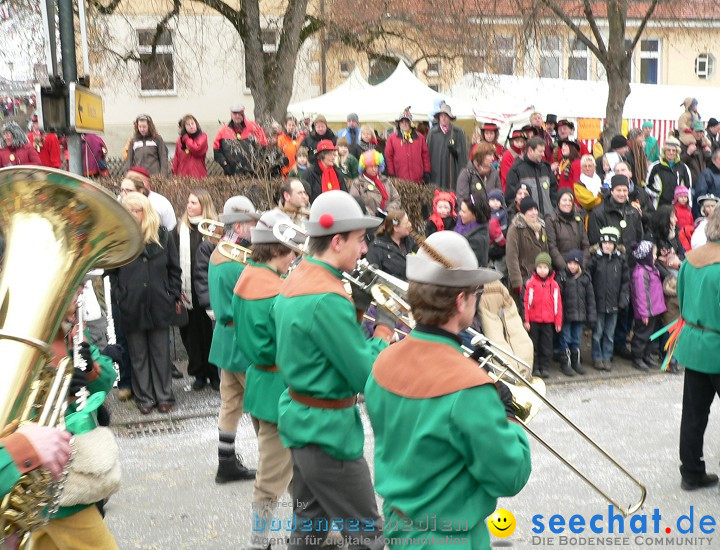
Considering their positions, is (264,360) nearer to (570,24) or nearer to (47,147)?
(47,147)

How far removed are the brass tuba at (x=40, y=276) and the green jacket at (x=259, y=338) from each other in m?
1.52

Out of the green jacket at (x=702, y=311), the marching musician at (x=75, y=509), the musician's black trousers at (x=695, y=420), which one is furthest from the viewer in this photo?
the musician's black trousers at (x=695, y=420)

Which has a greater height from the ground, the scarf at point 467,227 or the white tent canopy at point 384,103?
the white tent canopy at point 384,103

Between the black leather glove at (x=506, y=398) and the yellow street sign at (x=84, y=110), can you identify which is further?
the yellow street sign at (x=84, y=110)

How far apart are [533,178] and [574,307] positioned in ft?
7.38

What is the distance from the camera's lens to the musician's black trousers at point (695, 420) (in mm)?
5953

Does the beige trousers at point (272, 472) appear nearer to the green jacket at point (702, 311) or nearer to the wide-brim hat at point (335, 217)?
the wide-brim hat at point (335, 217)

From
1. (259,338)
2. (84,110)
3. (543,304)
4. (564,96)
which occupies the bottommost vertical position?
(543,304)

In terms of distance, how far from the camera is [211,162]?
605 inches

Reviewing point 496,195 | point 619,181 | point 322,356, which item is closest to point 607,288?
point 619,181

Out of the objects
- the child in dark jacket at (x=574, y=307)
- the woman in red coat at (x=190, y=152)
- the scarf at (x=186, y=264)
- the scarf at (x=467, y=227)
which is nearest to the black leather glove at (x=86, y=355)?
the scarf at (x=186, y=264)

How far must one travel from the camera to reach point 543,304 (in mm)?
9016

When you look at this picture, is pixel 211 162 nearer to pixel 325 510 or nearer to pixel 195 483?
pixel 195 483

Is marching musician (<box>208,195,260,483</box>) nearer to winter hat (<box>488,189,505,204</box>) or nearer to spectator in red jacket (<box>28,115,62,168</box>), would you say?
winter hat (<box>488,189,505,204</box>)
